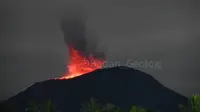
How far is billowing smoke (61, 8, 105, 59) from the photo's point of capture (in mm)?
6438

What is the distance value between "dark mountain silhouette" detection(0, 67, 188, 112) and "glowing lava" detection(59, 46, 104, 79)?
0.08 m

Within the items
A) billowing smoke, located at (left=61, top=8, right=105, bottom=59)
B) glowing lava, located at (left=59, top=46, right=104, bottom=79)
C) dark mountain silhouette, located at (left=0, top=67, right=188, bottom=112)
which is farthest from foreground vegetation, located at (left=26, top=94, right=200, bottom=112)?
billowing smoke, located at (left=61, top=8, right=105, bottom=59)

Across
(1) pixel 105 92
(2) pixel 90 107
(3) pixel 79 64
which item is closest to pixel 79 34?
(3) pixel 79 64

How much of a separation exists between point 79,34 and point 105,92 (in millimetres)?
934

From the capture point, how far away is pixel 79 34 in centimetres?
646

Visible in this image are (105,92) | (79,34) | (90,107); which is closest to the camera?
(90,107)

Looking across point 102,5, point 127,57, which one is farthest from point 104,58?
point 102,5

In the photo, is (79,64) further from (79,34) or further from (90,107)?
(90,107)

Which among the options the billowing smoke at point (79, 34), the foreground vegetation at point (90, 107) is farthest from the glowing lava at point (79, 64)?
the foreground vegetation at point (90, 107)

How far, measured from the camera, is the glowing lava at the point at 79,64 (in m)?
6.39

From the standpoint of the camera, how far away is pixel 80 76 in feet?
20.9

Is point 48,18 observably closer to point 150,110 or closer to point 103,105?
point 103,105

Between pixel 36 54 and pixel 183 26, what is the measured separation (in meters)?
2.22

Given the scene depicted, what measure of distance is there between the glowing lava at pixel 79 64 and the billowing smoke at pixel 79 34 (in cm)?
7
